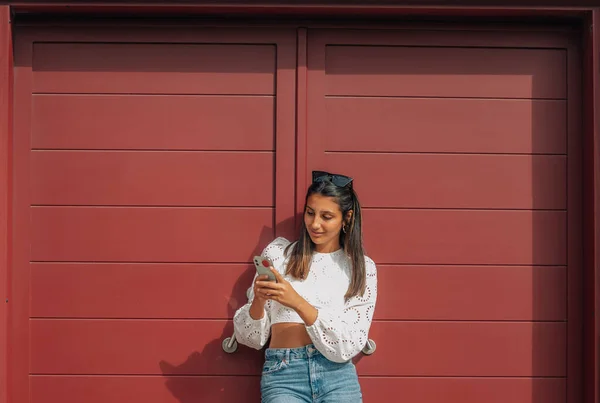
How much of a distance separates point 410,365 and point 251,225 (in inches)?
32.8

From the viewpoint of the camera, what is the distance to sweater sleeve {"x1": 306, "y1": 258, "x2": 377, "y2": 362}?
2391 millimetres

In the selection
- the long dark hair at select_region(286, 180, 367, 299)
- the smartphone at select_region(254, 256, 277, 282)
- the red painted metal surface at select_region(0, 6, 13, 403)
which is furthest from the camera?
the red painted metal surface at select_region(0, 6, 13, 403)

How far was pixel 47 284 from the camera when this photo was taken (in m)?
2.76

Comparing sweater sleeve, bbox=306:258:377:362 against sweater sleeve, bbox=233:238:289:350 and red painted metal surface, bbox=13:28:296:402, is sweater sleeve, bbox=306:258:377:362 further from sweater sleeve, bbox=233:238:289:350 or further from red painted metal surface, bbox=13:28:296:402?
red painted metal surface, bbox=13:28:296:402

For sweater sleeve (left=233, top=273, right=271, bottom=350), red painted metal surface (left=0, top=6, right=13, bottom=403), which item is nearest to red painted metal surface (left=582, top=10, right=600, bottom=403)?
sweater sleeve (left=233, top=273, right=271, bottom=350)

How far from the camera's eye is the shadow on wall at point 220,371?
2744 mm

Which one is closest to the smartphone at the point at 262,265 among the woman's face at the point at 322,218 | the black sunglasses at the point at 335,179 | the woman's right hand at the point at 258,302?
the woman's right hand at the point at 258,302

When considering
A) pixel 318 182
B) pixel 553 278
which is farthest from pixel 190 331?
pixel 553 278

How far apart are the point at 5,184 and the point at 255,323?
3.59ft

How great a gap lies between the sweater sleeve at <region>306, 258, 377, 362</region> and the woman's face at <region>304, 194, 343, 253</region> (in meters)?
0.20

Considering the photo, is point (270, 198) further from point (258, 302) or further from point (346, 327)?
point (346, 327)

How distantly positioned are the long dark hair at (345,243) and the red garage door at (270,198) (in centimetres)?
14

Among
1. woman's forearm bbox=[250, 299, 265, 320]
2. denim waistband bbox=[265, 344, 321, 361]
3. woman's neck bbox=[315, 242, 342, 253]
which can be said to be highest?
woman's neck bbox=[315, 242, 342, 253]

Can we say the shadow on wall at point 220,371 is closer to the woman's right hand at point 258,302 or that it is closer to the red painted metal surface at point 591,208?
Result: the woman's right hand at point 258,302
